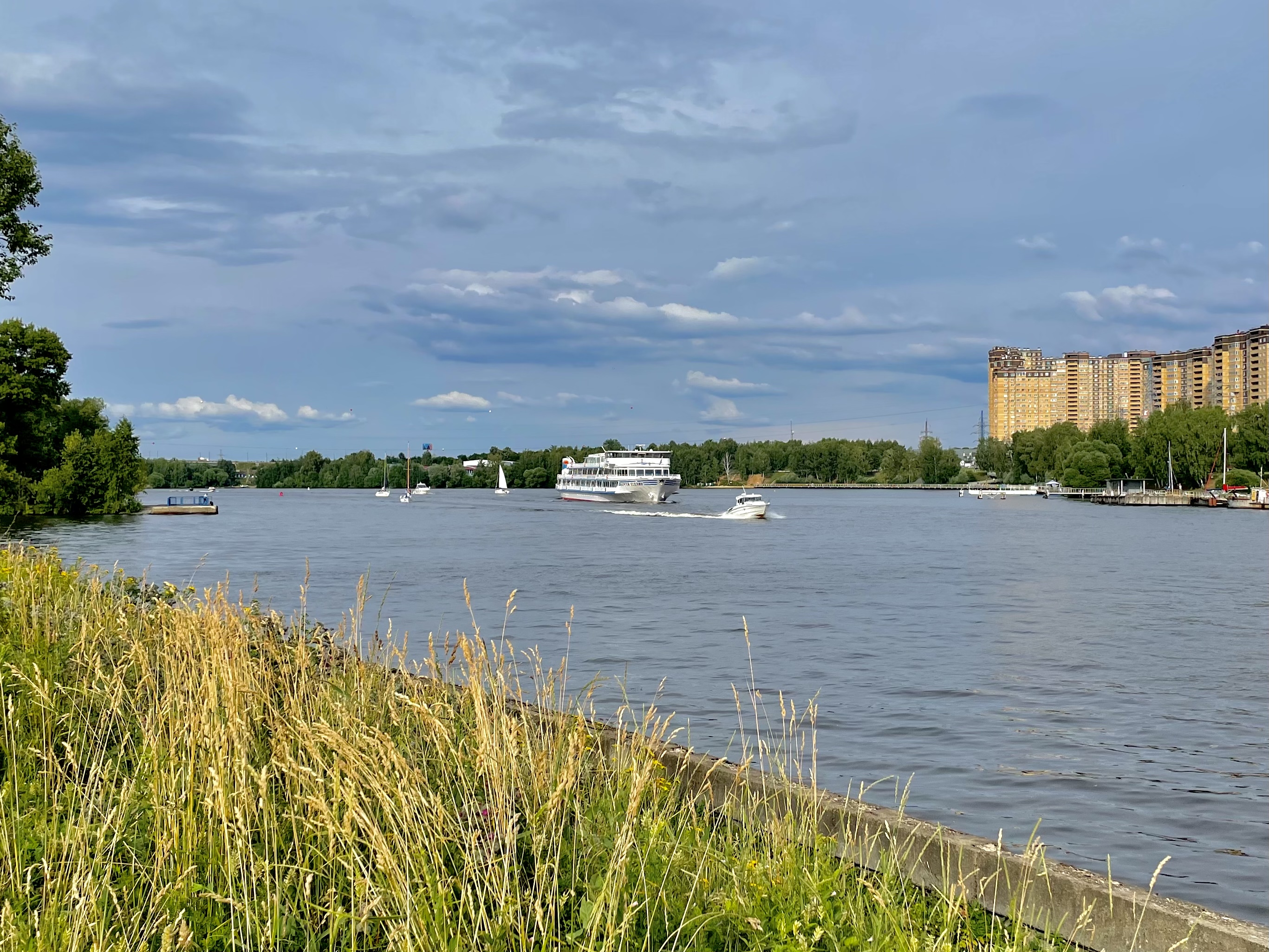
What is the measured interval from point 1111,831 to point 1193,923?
600cm

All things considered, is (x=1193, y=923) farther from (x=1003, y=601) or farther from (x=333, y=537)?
(x=333, y=537)

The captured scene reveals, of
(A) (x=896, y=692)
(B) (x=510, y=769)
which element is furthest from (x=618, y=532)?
(B) (x=510, y=769)

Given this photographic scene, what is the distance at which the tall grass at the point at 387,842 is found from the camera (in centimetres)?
427

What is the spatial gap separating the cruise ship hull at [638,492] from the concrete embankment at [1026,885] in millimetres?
135093

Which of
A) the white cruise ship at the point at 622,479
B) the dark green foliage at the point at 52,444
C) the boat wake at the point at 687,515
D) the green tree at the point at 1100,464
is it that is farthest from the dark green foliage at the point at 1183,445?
the dark green foliage at the point at 52,444

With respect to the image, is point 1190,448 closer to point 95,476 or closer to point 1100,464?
point 1100,464

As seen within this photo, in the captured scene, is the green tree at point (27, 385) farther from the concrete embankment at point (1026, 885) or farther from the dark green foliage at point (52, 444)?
the concrete embankment at point (1026, 885)

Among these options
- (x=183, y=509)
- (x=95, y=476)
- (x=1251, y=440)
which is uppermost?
(x=1251, y=440)

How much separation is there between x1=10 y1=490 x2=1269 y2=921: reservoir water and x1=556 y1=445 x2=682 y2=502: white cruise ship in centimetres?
7013

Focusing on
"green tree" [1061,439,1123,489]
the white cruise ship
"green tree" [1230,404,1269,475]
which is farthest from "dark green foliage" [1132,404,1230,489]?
the white cruise ship

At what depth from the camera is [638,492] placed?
142250 mm

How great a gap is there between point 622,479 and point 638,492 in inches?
166

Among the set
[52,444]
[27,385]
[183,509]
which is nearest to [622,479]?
[183,509]

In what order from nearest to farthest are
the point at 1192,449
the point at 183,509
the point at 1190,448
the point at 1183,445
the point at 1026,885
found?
the point at 1026,885 → the point at 183,509 → the point at 1192,449 → the point at 1190,448 → the point at 1183,445
